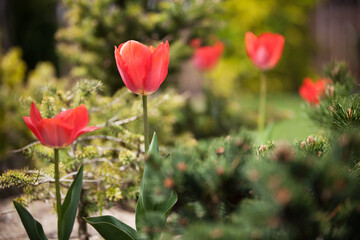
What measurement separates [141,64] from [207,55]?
6.57ft

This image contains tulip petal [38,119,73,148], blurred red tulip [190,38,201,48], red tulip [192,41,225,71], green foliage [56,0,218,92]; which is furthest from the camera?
red tulip [192,41,225,71]

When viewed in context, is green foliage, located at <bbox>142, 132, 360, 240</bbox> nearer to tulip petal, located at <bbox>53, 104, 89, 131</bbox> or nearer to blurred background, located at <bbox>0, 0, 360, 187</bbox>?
tulip petal, located at <bbox>53, 104, 89, 131</bbox>

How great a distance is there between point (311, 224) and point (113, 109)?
127 centimetres

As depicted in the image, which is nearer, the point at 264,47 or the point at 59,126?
the point at 59,126

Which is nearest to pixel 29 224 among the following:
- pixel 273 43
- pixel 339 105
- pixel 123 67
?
pixel 123 67

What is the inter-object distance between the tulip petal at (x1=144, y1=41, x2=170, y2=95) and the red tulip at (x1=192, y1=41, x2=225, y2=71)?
71.5 inches

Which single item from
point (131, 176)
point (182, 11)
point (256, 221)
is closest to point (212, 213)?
point (256, 221)

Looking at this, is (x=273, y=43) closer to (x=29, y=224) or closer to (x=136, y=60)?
(x=136, y=60)

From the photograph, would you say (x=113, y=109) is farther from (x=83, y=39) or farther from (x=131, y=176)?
(x=83, y=39)

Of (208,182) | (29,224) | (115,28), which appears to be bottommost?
(29,224)

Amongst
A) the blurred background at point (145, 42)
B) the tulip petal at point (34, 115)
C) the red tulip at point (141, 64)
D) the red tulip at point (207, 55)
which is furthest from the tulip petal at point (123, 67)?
the red tulip at point (207, 55)

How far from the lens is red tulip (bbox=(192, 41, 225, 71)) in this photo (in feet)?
9.48

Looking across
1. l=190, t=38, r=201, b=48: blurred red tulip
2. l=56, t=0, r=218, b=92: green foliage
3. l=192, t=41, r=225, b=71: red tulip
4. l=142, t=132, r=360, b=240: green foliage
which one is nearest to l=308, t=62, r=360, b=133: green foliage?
l=142, t=132, r=360, b=240: green foliage

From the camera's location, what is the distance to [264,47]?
7.00 feet
